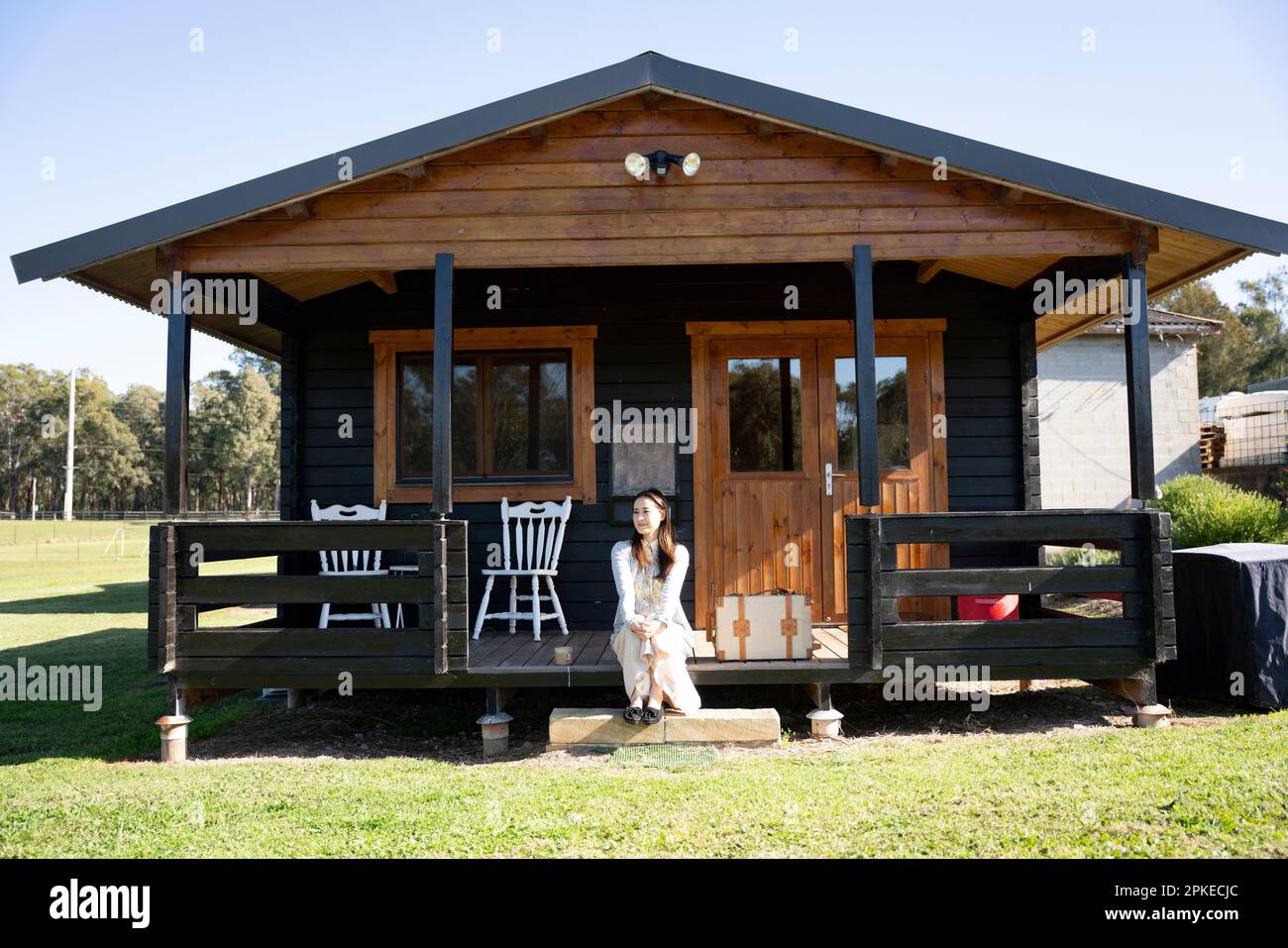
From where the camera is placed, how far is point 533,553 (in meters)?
6.29

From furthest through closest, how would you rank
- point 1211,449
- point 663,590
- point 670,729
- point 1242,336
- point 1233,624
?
point 1242,336 < point 1211,449 < point 1233,624 < point 663,590 < point 670,729

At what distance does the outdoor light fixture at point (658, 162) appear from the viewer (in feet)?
16.0

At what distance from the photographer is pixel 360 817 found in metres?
3.44

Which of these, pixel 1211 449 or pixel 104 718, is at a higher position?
pixel 1211 449

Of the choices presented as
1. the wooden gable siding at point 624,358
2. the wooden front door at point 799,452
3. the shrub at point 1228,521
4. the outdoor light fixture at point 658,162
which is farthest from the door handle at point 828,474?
the shrub at point 1228,521

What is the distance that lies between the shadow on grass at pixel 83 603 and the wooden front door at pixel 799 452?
9940mm

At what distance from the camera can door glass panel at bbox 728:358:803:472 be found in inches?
252

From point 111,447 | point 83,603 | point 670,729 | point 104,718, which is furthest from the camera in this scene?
point 111,447

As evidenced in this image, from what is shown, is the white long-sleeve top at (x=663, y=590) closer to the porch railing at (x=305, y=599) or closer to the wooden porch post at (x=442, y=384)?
the porch railing at (x=305, y=599)

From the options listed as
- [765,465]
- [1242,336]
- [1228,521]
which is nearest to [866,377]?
[765,465]

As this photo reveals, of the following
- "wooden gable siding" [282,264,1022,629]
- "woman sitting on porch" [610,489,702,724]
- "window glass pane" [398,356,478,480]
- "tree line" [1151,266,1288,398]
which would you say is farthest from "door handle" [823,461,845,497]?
"tree line" [1151,266,1288,398]

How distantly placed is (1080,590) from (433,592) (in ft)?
11.5

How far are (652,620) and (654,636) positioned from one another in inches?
3.9

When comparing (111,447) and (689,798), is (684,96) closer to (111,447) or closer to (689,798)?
(689,798)
